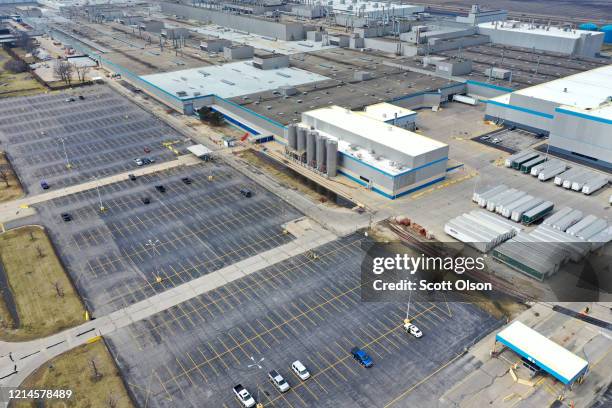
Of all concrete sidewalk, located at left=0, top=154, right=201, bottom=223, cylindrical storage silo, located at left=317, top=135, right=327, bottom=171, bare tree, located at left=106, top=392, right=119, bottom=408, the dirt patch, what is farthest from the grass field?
bare tree, located at left=106, top=392, right=119, bottom=408

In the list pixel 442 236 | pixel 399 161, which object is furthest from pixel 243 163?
pixel 442 236

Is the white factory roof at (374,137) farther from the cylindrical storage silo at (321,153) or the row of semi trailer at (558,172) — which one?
the row of semi trailer at (558,172)

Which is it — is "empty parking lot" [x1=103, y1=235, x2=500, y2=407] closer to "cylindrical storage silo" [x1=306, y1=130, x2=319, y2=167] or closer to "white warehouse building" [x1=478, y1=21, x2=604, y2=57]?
"cylindrical storage silo" [x1=306, y1=130, x2=319, y2=167]

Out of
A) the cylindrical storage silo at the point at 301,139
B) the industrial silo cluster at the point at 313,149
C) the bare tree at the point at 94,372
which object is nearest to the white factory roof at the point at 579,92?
the industrial silo cluster at the point at 313,149

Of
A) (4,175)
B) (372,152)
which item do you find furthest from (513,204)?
(4,175)

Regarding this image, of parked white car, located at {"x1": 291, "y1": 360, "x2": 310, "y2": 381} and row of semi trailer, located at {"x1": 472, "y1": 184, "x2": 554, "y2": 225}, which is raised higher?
row of semi trailer, located at {"x1": 472, "y1": 184, "x2": 554, "y2": 225}

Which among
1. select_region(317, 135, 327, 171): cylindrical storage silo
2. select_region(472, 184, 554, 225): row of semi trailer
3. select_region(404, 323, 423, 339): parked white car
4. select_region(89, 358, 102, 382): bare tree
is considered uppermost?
select_region(317, 135, 327, 171): cylindrical storage silo

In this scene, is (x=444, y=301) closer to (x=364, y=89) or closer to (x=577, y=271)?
(x=577, y=271)
